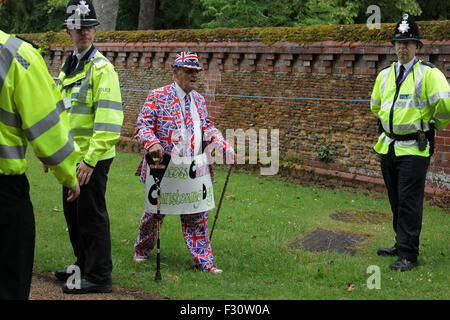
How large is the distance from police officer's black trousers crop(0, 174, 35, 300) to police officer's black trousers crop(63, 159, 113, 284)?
1823 mm

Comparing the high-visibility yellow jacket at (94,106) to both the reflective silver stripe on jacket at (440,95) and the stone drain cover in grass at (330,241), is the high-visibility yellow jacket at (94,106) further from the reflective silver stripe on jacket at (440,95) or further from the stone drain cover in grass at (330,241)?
the reflective silver stripe on jacket at (440,95)

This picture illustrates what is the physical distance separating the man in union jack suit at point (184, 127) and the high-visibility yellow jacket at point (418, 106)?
1836mm

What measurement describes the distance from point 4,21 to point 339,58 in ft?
81.1

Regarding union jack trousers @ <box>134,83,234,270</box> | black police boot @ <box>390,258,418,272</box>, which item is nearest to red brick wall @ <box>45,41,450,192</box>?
black police boot @ <box>390,258,418,272</box>

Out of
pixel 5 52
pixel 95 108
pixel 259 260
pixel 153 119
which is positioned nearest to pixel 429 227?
pixel 259 260

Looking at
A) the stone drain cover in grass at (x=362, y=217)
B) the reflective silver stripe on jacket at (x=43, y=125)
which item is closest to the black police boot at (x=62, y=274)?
the reflective silver stripe on jacket at (x=43, y=125)

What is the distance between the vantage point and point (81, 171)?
4.77m

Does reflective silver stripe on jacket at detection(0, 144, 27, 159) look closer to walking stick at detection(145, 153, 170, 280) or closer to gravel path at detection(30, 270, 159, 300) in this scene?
gravel path at detection(30, 270, 159, 300)

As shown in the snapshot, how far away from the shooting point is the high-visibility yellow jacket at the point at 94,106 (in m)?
4.80

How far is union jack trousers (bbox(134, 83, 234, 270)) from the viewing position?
561cm

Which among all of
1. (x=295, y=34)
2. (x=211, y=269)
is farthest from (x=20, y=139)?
(x=295, y=34)

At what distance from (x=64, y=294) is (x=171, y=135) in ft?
6.07

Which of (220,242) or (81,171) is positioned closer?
(81,171)

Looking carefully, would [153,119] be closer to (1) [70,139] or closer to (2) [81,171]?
(2) [81,171]
